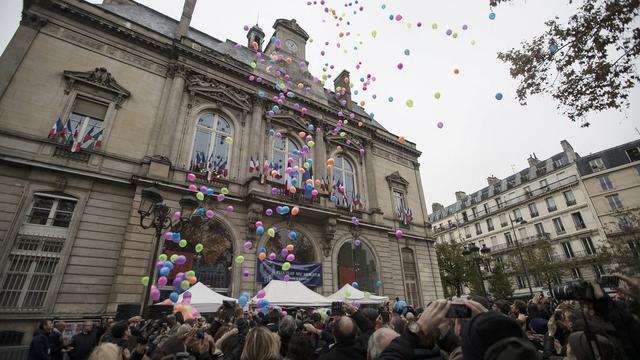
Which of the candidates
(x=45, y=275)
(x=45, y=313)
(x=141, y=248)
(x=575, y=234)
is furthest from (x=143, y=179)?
(x=575, y=234)

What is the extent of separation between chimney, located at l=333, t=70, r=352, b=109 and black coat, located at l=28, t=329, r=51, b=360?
19.1m

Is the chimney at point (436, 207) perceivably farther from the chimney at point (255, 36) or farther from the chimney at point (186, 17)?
the chimney at point (186, 17)

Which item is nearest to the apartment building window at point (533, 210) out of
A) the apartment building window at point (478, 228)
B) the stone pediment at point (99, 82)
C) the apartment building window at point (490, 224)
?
the apartment building window at point (490, 224)

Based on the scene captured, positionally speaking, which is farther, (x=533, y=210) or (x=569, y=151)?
(x=533, y=210)

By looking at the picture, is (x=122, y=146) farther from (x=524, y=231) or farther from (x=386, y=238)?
(x=524, y=231)

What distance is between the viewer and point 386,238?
17375 mm

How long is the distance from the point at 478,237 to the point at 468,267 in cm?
1706

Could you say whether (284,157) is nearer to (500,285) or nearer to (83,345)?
(83,345)

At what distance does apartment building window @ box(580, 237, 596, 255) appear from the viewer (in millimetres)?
29781

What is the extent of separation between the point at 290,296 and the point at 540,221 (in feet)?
124

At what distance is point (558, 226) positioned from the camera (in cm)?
3366

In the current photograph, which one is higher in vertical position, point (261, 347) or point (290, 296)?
point (290, 296)

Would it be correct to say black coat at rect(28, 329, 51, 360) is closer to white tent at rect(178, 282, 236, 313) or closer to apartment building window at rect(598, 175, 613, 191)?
white tent at rect(178, 282, 236, 313)

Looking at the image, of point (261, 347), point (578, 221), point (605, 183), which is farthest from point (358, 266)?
point (605, 183)
